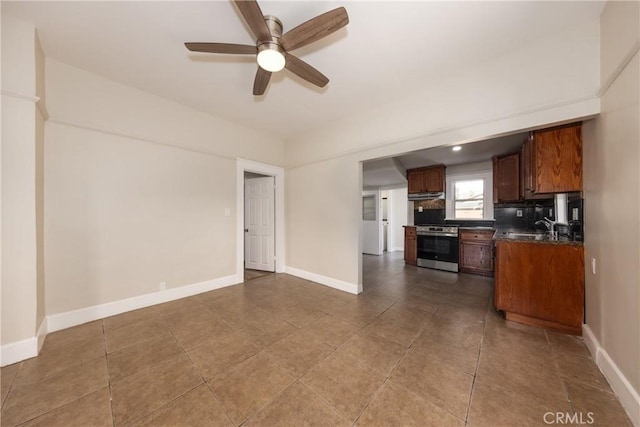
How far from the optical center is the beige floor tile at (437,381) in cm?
138

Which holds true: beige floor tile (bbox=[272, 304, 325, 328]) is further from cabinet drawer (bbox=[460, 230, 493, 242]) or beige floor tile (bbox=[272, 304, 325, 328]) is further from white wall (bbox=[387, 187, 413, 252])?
white wall (bbox=[387, 187, 413, 252])

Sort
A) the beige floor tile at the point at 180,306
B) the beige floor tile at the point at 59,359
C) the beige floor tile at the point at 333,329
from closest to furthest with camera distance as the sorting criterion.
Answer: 1. the beige floor tile at the point at 59,359
2. the beige floor tile at the point at 333,329
3. the beige floor tile at the point at 180,306

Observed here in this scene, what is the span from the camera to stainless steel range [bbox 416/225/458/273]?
4613mm

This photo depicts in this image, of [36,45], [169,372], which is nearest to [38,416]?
[169,372]

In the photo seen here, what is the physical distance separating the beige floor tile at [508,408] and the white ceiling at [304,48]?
2.79m

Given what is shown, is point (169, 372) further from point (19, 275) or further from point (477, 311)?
point (477, 311)

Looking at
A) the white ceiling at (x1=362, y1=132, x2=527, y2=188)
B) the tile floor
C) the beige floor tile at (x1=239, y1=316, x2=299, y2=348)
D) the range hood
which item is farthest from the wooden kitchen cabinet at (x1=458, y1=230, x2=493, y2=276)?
the beige floor tile at (x1=239, y1=316, x2=299, y2=348)

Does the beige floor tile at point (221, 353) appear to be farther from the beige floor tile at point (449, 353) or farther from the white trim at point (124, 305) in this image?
the beige floor tile at point (449, 353)

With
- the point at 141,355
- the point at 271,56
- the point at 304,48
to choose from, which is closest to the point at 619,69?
the point at 304,48

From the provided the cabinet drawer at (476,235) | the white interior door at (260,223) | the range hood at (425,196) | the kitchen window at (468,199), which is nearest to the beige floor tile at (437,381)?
Answer: the white interior door at (260,223)

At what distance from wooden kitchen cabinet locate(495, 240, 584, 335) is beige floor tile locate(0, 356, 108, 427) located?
3818mm

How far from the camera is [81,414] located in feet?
4.27

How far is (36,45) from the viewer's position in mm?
1915

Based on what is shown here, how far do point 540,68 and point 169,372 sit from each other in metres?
4.05
